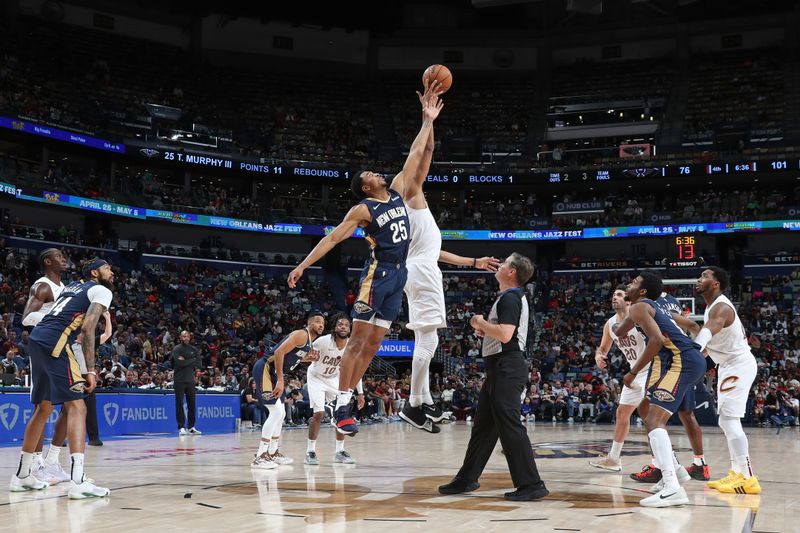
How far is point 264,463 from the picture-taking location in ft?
33.9

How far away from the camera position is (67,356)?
298 inches

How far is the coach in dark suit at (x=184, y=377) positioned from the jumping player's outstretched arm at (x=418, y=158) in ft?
36.8

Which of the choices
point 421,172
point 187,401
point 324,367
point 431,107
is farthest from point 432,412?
point 187,401

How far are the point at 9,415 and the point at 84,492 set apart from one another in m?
8.87

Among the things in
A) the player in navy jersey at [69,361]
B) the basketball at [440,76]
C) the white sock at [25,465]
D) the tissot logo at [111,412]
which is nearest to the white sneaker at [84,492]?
the player in navy jersey at [69,361]

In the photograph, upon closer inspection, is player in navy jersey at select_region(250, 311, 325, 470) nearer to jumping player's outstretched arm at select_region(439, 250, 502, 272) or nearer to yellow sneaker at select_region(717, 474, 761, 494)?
jumping player's outstretched arm at select_region(439, 250, 502, 272)

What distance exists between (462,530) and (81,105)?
111 ft

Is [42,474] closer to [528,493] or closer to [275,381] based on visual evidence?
[275,381]

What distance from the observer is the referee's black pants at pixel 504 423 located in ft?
23.0

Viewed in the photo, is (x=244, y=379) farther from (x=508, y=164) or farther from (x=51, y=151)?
(x=508, y=164)

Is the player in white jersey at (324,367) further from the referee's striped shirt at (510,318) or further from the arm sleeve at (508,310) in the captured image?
the arm sleeve at (508,310)

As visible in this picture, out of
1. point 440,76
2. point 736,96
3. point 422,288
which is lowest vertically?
point 422,288

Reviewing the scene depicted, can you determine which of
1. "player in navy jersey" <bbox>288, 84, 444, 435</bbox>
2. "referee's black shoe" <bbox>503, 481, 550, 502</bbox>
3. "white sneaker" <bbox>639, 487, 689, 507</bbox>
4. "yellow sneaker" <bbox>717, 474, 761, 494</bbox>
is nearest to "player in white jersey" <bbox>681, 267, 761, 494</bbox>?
"yellow sneaker" <bbox>717, 474, 761, 494</bbox>

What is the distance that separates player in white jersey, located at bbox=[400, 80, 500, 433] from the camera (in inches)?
302
